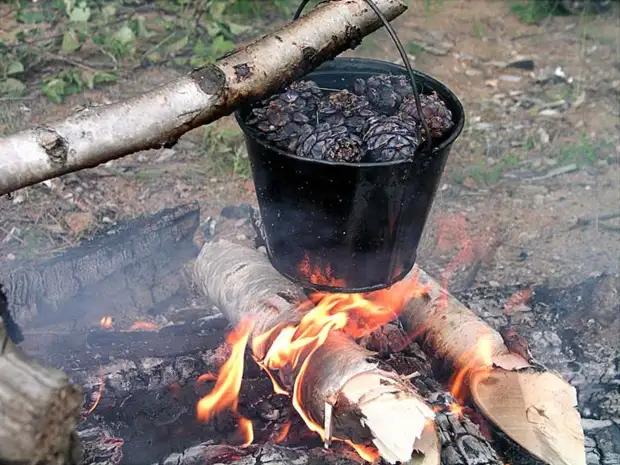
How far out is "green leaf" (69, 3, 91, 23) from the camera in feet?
19.7

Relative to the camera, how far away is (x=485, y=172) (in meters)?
4.99

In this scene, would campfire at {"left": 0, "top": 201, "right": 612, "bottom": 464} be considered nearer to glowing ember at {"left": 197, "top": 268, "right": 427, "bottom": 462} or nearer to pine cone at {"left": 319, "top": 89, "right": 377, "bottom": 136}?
glowing ember at {"left": 197, "top": 268, "right": 427, "bottom": 462}

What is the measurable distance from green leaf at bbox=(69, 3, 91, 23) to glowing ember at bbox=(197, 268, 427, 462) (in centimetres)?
395

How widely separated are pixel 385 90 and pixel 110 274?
168 cm

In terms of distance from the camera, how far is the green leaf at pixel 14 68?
17.5ft

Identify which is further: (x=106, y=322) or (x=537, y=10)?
(x=537, y=10)

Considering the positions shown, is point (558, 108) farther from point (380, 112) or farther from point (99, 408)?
point (99, 408)

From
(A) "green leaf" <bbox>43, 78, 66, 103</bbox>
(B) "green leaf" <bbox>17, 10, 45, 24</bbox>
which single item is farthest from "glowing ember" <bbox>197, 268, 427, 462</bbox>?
(B) "green leaf" <bbox>17, 10, 45, 24</bbox>

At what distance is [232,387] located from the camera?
2.86m

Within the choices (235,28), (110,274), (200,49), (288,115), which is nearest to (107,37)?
(200,49)

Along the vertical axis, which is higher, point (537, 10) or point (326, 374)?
point (326, 374)

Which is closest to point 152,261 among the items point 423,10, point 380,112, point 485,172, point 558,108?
point 380,112

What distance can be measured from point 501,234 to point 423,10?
3.47 m

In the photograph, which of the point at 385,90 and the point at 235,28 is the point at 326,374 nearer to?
the point at 385,90
